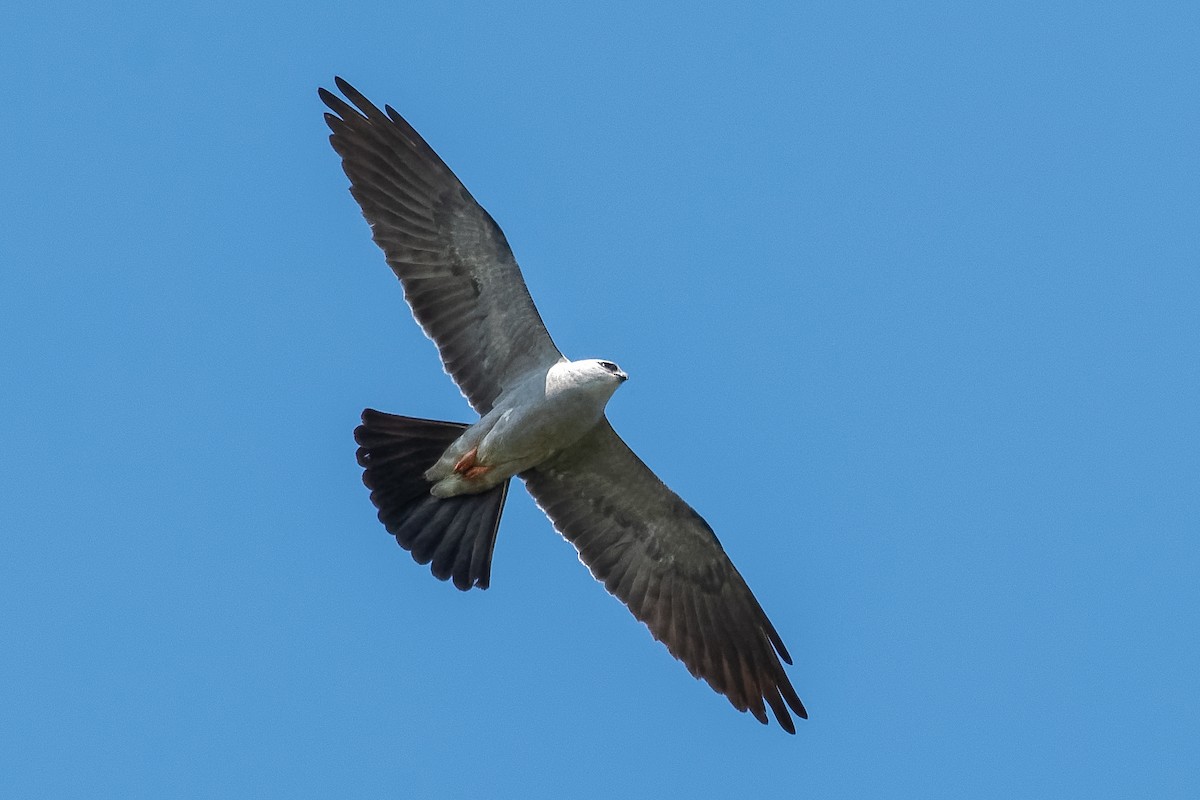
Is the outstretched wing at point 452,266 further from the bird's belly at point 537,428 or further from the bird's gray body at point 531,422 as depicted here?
the bird's belly at point 537,428

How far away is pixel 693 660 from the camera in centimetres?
1296

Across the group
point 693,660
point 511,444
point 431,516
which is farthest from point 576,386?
point 693,660

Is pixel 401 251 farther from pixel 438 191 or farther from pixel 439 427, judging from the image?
pixel 439 427

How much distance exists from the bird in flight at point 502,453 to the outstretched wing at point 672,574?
0.04 ft

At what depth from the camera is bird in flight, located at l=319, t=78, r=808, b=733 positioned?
40.5 ft

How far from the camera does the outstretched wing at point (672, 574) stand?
12930 mm

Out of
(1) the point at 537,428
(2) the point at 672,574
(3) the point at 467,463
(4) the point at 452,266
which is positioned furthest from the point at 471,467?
(2) the point at 672,574

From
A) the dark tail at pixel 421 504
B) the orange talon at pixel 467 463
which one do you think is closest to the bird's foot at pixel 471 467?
the orange talon at pixel 467 463

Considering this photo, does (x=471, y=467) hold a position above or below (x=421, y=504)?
above

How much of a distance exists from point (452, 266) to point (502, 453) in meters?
1.65

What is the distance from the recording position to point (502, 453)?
12352 mm

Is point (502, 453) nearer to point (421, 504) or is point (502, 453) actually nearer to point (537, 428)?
point (537, 428)

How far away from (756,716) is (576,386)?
327 cm

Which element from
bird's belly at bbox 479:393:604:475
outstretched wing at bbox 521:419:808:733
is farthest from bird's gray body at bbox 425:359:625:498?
outstretched wing at bbox 521:419:808:733
